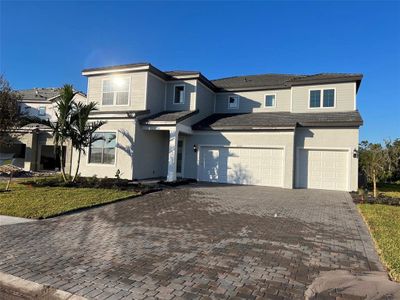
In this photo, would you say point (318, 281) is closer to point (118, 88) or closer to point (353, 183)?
point (353, 183)

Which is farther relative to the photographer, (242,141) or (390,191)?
(242,141)

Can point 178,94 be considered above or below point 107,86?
below

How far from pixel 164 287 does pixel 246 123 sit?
14.7 meters

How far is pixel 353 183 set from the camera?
15.7 m

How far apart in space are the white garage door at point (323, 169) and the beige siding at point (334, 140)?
0.24 m

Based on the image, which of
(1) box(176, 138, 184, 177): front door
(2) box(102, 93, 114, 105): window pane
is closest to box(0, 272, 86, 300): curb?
(1) box(176, 138, 184, 177): front door

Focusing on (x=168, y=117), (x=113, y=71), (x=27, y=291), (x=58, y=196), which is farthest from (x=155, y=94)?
(x=27, y=291)

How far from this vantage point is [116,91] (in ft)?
60.7

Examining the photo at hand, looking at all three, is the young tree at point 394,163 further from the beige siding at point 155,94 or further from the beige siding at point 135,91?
the beige siding at point 135,91

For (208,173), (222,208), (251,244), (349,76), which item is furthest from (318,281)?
(349,76)

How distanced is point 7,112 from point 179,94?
1159cm

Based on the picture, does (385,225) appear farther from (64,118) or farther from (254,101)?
(254,101)

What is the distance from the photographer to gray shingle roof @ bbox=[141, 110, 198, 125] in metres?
16.3

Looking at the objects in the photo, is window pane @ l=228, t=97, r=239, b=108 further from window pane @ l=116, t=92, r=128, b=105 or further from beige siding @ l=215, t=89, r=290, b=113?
window pane @ l=116, t=92, r=128, b=105
